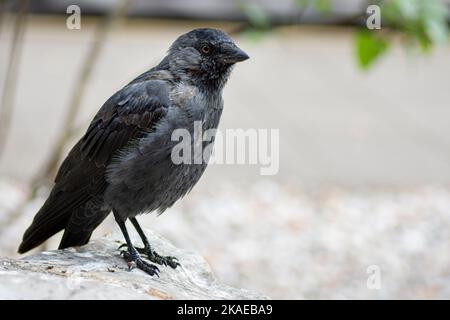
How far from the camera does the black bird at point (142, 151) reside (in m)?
4.02

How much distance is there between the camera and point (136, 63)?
34.7 ft

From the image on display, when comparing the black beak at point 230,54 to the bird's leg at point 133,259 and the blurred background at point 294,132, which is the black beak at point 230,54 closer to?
the blurred background at point 294,132

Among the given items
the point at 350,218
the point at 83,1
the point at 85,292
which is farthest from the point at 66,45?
the point at 85,292

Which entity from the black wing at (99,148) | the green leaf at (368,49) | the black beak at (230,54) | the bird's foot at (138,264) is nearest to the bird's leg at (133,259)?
the bird's foot at (138,264)

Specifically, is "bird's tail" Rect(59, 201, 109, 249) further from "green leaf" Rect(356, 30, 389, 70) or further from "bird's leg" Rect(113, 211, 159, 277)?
"green leaf" Rect(356, 30, 389, 70)

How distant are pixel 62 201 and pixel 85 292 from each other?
1.28m

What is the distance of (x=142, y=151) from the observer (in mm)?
4023

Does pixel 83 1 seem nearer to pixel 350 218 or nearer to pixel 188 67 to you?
pixel 350 218

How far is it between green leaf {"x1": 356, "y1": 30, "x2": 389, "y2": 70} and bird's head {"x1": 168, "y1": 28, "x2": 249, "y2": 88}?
632 mm

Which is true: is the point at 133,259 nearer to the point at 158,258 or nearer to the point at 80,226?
the point at 158,258

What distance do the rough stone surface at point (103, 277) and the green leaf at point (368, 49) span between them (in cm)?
135

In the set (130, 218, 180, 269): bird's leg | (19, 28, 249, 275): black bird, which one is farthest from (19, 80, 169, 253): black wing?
(130, 218, 180, 269): bird's leg

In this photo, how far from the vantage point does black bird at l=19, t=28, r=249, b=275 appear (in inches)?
158

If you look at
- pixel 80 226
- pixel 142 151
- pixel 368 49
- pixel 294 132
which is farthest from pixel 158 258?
pixel 294 132
